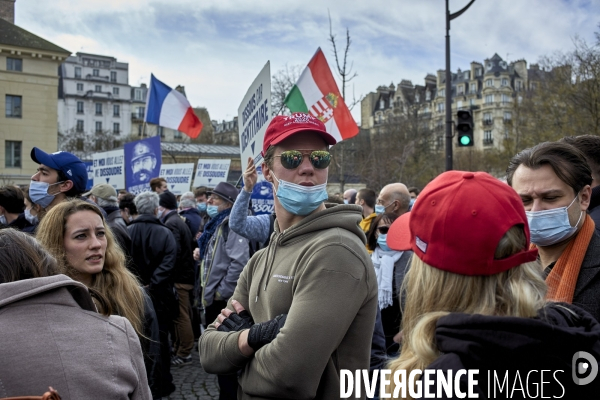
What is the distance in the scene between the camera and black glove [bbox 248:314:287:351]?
7.95 ft

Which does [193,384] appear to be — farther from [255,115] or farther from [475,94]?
[475,94]

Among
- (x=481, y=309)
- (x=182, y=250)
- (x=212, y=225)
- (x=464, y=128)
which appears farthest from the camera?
(x=464, y=128)

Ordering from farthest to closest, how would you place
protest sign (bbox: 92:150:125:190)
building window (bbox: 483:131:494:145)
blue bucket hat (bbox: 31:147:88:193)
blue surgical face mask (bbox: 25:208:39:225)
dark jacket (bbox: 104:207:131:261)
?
1. building window (bbox: 483:131:494:145)
2. protest sign (bbox: 92:150:125:190)
3. blue surgical face mask (bbox: 25:208:39:225)
4. dark jacket (bbox: 104:207:131:261)
5. blue bucket hat (bbox: 31:147:88:193)

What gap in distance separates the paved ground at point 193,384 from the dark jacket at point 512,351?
5.23m

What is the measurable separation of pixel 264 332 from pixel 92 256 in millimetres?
1588

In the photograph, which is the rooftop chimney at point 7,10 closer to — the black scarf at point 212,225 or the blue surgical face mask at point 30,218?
the blue surgical face mask at point 30,218

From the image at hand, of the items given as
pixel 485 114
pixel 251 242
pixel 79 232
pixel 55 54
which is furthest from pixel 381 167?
pixel 485 114

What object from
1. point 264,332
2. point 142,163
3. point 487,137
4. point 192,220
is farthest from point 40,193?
point 487,137

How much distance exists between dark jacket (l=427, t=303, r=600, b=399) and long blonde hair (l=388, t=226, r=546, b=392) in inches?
3.8

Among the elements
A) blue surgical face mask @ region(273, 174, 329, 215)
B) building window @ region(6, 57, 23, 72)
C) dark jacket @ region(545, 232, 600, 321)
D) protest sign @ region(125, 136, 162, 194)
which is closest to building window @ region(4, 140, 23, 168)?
building window @ region(6, 57, 23, 72)

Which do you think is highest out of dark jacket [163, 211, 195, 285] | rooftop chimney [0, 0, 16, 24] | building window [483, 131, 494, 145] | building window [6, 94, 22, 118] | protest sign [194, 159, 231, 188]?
rooftop chimney [0, 0, 16, 24]

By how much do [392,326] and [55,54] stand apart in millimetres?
44346

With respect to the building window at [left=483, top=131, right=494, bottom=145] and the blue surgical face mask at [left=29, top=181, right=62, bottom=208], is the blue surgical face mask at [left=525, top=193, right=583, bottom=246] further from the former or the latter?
the building window at [left=483, top=131, right=494, bottom=145]

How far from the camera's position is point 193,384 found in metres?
6.71
